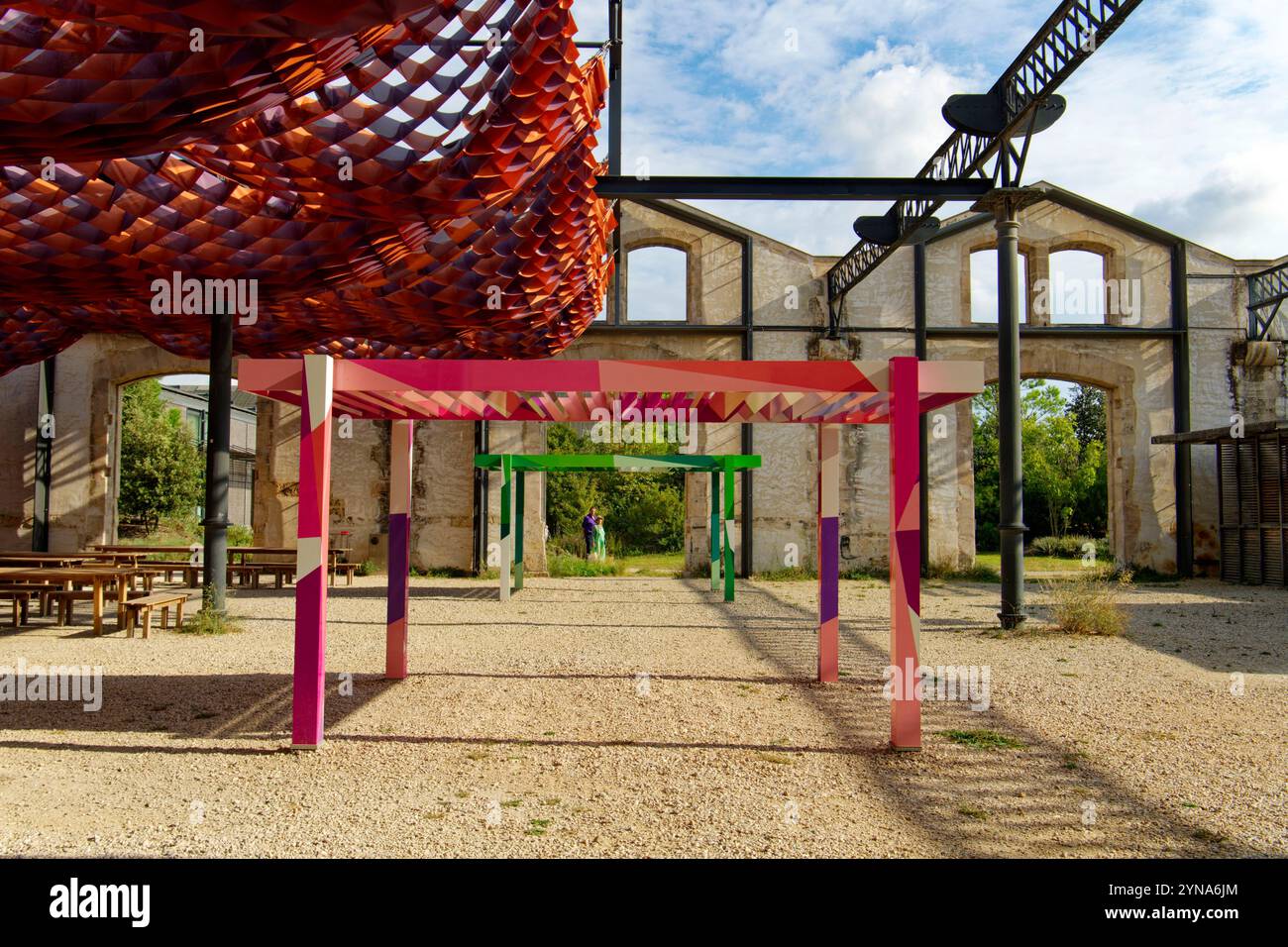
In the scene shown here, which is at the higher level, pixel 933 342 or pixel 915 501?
pixel 933 342

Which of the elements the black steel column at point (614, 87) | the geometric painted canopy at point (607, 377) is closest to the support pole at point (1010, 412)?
the black steel column at point (614, 87)

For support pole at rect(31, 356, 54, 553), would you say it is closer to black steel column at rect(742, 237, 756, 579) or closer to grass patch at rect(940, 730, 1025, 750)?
black steel column at rect(742, 237, 756, 579)

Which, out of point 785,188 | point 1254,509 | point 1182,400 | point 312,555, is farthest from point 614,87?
point 1254,509

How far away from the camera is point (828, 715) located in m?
5.73

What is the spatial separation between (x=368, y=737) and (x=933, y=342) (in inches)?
582

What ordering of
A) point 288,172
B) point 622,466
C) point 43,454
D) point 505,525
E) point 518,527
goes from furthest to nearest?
1. point 43,454
2. point 518,527
3. point 505,525
4. point 622,466
5. point 288,172

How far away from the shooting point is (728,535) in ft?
40.5

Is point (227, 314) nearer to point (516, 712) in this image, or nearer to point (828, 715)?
point (516, 712)

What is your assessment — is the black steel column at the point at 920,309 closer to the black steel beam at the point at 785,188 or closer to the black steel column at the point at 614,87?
the black steel beam at the point at 785,188

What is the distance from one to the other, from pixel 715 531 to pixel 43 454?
12.5m

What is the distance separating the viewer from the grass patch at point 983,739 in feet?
16.5

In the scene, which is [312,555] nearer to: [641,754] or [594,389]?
[594,389]
